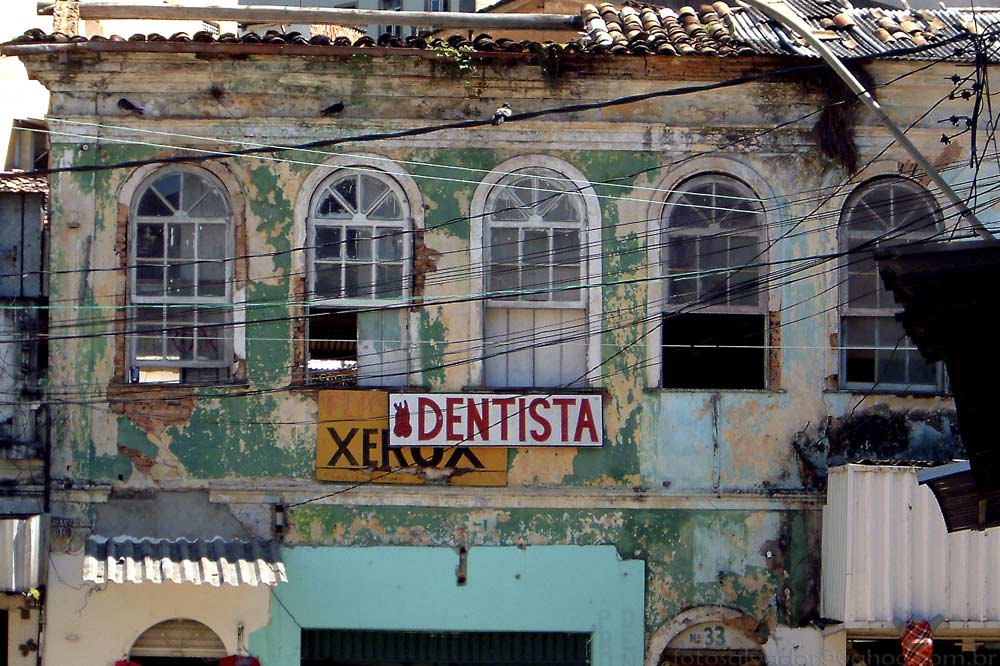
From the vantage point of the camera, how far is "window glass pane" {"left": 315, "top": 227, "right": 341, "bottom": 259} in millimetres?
14148

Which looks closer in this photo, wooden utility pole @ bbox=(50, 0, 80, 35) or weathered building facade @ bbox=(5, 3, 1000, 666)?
weathered building facade @ bbox=(5, 3, 1000, 666)

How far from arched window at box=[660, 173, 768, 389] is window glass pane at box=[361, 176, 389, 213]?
2.71m

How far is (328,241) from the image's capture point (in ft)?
46.5

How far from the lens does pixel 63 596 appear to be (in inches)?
530

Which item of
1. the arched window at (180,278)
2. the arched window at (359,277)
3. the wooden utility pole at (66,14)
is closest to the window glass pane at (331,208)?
the arched window at (359,277)

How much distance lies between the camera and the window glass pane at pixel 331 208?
14148 millimetres

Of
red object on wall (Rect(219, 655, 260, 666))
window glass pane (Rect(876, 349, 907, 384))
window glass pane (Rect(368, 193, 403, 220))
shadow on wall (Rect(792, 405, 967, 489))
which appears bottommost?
red object on wall (Rect(219, 655, 260, 666))

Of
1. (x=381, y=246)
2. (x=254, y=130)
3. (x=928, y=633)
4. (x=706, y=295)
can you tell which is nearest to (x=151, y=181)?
(x=254, y=130)

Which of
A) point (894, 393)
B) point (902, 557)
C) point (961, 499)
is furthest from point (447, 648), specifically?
point (961, 499)

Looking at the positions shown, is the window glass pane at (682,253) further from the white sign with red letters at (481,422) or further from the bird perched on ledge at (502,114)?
the bird perched on ledge at (502,114)

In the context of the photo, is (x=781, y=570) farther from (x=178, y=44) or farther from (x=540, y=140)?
(x=178, y=44)

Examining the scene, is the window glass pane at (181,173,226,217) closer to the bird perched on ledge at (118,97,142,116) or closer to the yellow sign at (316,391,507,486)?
the bird perched on ledge at (118,97,142,116)

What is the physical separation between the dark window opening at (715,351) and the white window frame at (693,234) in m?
0.08

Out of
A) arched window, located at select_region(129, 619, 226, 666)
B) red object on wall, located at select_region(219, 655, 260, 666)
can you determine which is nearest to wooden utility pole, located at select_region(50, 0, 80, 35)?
arched window, located at select_region(129, 619, 226, 666)
